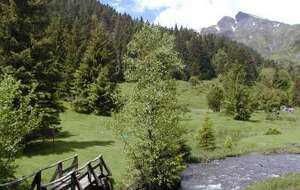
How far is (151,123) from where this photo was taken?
32719 mm

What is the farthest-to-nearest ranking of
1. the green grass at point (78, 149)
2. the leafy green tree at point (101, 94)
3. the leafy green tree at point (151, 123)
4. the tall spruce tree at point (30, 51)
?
the leafy green tree at point (101, 94)
the tall spruce tree at point (30, 51)
the green grass at point (78, 149)
the leafy green tree at point (151, 123)

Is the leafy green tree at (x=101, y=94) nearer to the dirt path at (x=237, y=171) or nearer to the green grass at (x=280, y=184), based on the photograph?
the dirt path at (x=237, y=171)

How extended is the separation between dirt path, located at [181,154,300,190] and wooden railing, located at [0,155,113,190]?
33.2 ft

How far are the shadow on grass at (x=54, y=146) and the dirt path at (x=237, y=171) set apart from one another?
1126cm

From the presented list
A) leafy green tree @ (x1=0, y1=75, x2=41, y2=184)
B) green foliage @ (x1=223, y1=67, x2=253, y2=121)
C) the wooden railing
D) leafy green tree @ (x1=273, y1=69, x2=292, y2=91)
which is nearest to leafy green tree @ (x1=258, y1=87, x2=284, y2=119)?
green foliage @ (x1=223, y1=67, x2=253, y2=121)

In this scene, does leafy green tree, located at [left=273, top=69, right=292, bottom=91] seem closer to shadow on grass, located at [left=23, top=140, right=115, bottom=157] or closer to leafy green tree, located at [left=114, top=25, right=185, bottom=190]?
shadow on grass, located at [left=23, top=140, right=115, bottom=157]

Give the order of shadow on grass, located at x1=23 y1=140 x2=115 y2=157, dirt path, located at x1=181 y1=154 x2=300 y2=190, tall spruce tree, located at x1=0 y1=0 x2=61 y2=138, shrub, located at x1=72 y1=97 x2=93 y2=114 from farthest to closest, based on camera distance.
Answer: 1. shrub, located at x1=72 y1=97 x2=93 y2=114
2. tall spruce tree, located at x1=0 y1=0 x2=61 y2=138
3. shadow on grass, located at x1=23 y1=140 x2=115 y2=157
4. dirt path, located at x1=181 y1=154 x2=300 y2=190

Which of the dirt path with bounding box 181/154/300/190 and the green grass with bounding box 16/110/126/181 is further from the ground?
the green grass with bounding box 16/110/126/181

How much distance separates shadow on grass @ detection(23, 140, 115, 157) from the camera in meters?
43.1

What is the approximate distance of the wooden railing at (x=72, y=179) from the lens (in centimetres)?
2397

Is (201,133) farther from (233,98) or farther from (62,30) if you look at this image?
(62,30)

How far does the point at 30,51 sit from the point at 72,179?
73.6 ft

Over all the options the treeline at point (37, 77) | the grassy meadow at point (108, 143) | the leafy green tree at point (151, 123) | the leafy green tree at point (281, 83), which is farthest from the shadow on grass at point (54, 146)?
the leafy green tree at point (281, 83)

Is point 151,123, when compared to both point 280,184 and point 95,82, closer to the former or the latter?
point 280,184
